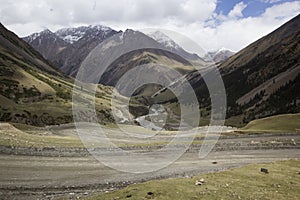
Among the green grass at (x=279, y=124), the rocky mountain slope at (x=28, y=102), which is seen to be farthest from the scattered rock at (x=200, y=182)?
the rocky mountain slope at (x=28, y=102)

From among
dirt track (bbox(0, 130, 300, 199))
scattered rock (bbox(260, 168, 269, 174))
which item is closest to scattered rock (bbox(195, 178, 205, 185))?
dirt track (bbox(0, 130, 300, 199))

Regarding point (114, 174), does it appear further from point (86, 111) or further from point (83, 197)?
point (86, 111)

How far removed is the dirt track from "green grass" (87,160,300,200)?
4.46m

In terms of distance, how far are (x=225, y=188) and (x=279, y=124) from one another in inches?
2682

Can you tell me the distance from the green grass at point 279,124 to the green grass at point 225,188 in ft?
173

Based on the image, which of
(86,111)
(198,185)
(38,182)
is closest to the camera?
(198,185)

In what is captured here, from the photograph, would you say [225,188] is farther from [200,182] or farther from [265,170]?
[265,170]

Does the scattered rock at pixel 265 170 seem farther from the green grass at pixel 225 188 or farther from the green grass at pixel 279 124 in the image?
the green grass at pixel 279 124

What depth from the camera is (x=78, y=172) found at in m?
33.1

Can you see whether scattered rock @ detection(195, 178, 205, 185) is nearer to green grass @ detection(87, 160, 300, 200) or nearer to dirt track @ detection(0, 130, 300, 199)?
green grass @ detection(87, 160, 300, 200)

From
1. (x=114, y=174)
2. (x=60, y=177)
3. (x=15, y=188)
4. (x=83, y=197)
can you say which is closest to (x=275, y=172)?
(x=114, y=174)

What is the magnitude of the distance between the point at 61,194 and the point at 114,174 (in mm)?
8180

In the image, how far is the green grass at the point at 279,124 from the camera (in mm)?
79750

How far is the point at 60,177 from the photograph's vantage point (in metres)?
30.9
